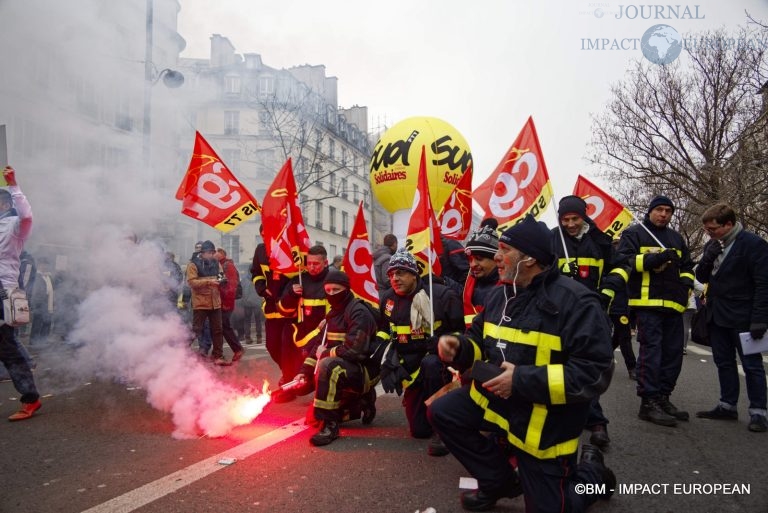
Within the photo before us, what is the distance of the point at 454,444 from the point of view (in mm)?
2908

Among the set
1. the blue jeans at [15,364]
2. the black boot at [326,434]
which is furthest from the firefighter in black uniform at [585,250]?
the blue jeans at [15,364]

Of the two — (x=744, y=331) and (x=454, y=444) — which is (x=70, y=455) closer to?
(x=454, y=444)

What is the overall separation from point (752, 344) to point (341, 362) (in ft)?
11.8

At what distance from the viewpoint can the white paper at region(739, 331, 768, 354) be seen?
4.45 metres

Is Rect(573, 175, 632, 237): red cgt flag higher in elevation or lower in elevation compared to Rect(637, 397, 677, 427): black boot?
higher

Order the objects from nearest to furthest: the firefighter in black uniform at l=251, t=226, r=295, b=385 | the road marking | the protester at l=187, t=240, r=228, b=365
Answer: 1. the road marking
2. the firefighter in black uniform at l=251, t=226, r=295, b=385
3. the protester at l=187, t=240, r=228, b=365

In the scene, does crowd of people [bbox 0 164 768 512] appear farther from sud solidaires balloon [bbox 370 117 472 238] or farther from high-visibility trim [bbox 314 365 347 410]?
sud solidaires balloon [bbox 370 117 472 238]

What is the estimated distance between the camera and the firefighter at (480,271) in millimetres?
4297

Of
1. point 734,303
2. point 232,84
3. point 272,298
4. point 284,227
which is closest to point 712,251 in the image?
point 734,303

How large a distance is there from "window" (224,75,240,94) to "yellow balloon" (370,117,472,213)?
3.34 m

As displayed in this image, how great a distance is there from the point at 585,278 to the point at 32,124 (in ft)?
23.4

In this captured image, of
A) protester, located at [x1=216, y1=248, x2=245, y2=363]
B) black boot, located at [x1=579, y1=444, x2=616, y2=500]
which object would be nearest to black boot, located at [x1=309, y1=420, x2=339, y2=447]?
black boot, located at [x1=579, y1=444, x2=616, y2=500]

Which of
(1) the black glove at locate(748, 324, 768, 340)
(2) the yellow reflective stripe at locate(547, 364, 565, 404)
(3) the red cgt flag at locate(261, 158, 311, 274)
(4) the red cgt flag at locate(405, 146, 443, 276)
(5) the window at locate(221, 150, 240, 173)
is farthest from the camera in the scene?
(5) the window at locate(221, 150, 240, 173)

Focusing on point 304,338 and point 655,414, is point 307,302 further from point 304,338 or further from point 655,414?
point 655,414
